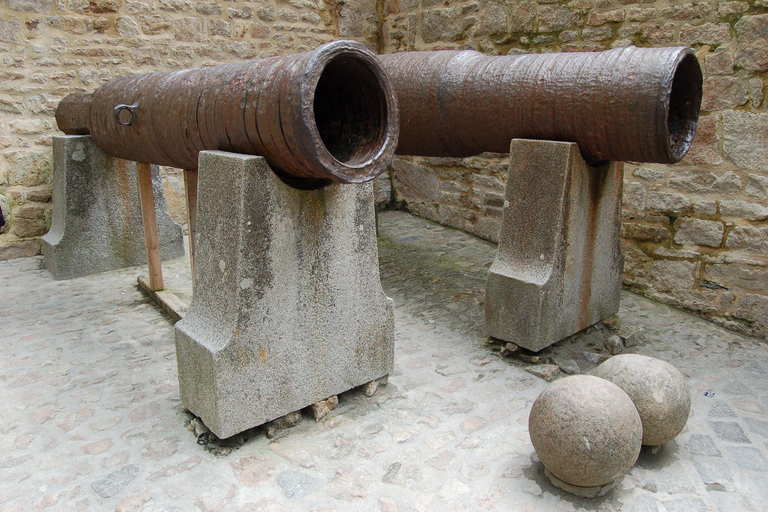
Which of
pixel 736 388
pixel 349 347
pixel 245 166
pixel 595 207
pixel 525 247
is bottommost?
pixel 736 388

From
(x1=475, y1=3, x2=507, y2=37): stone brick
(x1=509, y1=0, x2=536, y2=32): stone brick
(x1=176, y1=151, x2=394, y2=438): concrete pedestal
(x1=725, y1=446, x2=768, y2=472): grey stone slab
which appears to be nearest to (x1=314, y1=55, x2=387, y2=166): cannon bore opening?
(x1=176, y1=151, x2=394, y2=438): concrete pedestal

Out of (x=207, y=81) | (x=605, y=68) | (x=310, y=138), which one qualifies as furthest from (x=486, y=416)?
(x=207, y=81)

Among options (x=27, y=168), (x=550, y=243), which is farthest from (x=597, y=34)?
(x=27, y=168)

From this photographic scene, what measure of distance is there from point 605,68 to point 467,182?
3151 millimetres

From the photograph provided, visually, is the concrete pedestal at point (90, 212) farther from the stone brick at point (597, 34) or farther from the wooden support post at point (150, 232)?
the stone brick at point (597, 34)

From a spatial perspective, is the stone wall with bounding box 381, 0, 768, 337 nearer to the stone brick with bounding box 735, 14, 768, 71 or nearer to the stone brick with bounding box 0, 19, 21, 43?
the stone brick with bounding box 735, 14, 768, 71

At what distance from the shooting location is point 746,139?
148 inches

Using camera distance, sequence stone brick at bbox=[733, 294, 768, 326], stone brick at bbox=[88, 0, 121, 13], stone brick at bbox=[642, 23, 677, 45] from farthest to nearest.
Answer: stone brick at bbox=[88, 0, 121, 13]
stone brick at bbox=[642, 23, 677, 45]
stone brick at bbox=[733, 294, 768, 326]

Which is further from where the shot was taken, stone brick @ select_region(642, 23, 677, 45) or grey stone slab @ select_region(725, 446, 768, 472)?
stone brick @ select_region(642, 23, 677, 45)

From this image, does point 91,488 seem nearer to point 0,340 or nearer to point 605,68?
point 0,340

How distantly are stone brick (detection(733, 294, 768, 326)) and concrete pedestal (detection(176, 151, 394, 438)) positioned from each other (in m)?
2.63

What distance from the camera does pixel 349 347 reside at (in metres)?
2.85

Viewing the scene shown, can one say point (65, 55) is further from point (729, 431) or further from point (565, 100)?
point (729, 431)

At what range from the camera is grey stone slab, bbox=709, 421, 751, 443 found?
269cm
